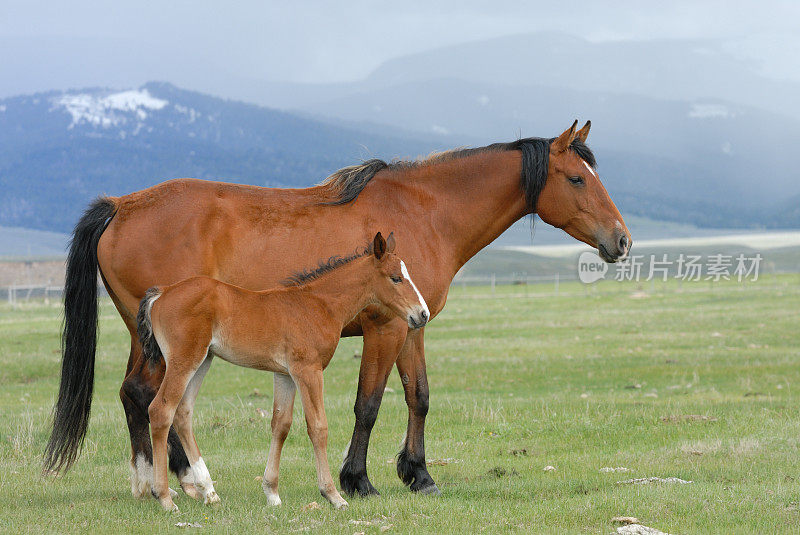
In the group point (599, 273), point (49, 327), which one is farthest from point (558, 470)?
point (599, 273)

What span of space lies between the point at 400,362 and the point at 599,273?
61.6 meters

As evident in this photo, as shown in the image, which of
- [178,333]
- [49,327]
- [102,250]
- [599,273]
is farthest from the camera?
[599,273]

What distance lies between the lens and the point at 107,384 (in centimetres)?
1805

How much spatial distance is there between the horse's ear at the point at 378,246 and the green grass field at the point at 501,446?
196 centimetres

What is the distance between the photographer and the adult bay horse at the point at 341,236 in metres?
7.39

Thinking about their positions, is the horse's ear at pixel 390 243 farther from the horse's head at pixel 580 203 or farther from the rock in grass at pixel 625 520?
the rock in grass at pixel 625 520

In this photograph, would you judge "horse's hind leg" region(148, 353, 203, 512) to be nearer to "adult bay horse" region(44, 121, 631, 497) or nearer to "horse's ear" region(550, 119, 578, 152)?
"adult bay horse" region(44, 121, 631, 497)

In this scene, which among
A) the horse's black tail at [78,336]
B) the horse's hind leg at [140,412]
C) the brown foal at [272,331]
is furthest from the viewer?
the horse's black tail at [78,336]

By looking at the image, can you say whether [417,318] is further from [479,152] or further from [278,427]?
[479,152]

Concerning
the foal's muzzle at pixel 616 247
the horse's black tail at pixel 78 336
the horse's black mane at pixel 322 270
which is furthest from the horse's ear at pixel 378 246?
the horse's black tail at pixel 78 336

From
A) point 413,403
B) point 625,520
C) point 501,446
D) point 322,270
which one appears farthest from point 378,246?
point 501,446

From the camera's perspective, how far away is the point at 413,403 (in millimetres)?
8141

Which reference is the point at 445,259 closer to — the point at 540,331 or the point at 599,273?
the point at 540,331

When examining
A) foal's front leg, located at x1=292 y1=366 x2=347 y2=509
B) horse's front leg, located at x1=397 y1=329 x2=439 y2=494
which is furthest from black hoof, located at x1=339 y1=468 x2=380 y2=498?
foal's front leg, located at x1=292 y1=366 x2=347 y2=509
